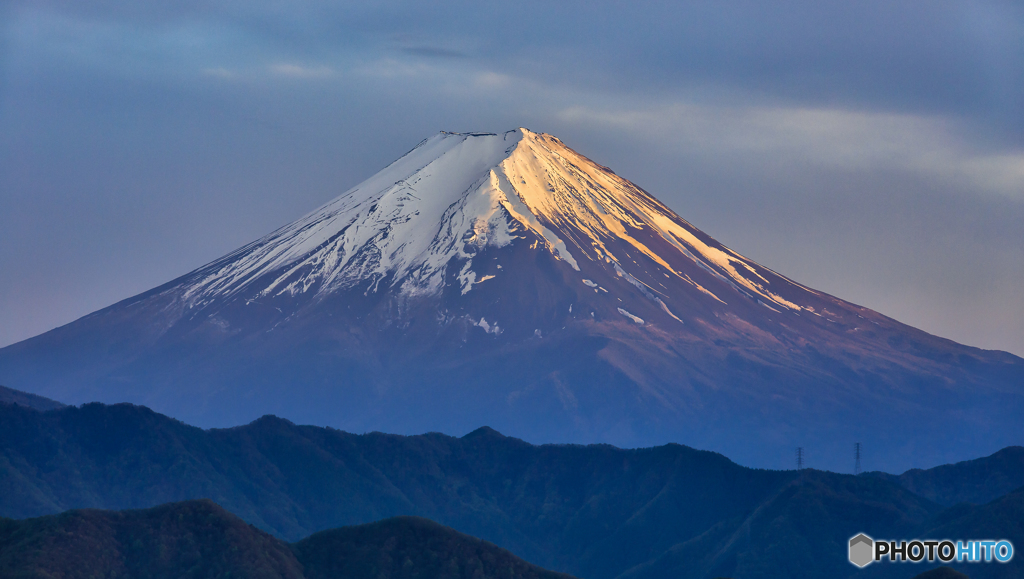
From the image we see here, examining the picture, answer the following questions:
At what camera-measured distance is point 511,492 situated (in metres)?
94.1

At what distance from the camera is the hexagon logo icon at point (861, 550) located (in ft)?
236

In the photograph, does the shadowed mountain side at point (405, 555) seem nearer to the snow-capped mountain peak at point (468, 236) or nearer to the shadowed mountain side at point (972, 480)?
the shadowed mountain side at point (972, 480)

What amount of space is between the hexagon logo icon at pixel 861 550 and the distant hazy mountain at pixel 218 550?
22.4m

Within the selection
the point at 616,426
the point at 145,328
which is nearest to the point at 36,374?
the point at 145,328

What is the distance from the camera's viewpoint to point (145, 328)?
19438cm

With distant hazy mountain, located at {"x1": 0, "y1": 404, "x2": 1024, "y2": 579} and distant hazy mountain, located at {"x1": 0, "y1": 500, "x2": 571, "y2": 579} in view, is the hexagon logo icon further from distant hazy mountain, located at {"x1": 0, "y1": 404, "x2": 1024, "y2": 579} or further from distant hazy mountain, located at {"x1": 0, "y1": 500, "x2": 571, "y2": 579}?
distant hazy mountain, located at {"x1": 0, "y1": 500, "x2": 571, "y2": 579}

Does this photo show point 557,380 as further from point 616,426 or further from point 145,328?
point 145,328

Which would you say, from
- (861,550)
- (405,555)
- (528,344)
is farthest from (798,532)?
(528,344)

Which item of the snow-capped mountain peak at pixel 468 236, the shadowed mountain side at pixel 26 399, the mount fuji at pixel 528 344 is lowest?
the shadowed mountain side at pixel 26 399

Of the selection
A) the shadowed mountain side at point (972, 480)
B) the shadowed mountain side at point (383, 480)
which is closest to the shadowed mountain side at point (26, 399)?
the shadowed mountain side at point (383, 480)

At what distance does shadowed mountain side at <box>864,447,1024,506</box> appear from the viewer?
294ft

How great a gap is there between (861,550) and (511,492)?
27443mm

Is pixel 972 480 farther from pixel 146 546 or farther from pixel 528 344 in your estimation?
pixel 528 344

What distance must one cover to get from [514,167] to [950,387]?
66792 mm
